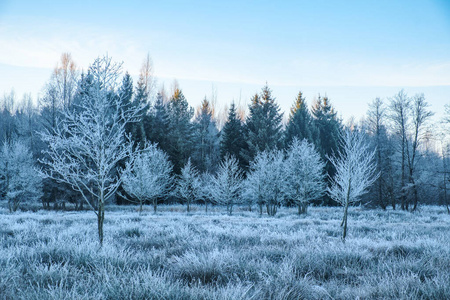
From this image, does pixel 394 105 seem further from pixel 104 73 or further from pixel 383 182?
pixel 104 73

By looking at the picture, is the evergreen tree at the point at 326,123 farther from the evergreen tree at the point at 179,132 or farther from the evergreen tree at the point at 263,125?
the evergreen tree at the point at 179,132

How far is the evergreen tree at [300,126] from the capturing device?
1469 inches

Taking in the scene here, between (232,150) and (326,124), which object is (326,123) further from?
(232,150)

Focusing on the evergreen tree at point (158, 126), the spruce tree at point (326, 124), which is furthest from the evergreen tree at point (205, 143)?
the spruce tree at point (326, 124)

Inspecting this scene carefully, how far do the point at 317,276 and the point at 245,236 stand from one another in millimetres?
3568

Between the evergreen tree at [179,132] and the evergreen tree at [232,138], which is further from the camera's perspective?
the evergreen tree at [232,138]

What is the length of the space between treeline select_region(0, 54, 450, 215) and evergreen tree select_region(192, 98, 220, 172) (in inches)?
6.2

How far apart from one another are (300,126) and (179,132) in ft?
55.0

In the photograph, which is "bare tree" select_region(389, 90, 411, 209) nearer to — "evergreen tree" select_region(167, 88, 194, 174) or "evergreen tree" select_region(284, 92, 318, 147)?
"evergreen tree" select_region(284, 92, 318, 147)

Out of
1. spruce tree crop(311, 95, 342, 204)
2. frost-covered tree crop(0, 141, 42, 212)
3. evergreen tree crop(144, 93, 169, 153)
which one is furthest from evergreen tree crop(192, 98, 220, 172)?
frost-covered tree crop(0, 141, 42, 212)

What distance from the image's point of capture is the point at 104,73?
22.8 feet

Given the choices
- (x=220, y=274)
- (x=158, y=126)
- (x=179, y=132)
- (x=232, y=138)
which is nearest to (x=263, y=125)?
(x=232, y=138)

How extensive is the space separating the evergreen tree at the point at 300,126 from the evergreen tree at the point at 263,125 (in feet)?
6.96

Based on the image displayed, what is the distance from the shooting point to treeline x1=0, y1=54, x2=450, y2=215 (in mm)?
22797
